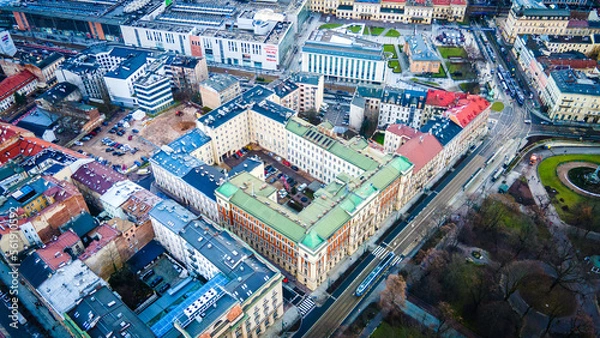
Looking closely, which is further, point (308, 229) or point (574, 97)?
point (574, 97)

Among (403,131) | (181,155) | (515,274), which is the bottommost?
(515,274)

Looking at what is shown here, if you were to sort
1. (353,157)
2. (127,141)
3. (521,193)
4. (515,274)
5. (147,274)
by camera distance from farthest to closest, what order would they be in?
(127,141), (521,193), (353,157), (147,274), (515,274)

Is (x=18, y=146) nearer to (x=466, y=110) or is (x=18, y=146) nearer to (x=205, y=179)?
(x=205, y=179)

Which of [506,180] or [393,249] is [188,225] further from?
[506,180]

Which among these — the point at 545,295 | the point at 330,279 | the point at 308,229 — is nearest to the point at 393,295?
the point at 330,279

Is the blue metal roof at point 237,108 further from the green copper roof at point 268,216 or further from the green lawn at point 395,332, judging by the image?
the green lawn at point 395,332

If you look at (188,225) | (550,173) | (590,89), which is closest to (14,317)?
(188,225)
